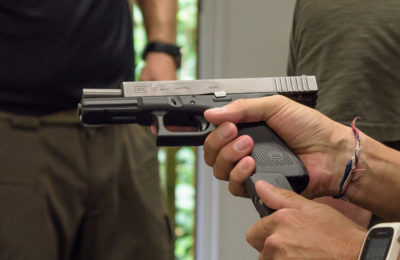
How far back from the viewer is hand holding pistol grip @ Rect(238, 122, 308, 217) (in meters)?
0.74

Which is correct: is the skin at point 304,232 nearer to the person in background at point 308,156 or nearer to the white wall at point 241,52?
the person in background at point 308,156

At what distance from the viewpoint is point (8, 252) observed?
0.92 meters

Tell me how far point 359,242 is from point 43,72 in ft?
2.11

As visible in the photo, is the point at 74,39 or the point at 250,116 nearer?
the point at 250,116

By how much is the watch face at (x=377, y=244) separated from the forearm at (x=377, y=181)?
26 cm

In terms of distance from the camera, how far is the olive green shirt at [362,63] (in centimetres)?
98

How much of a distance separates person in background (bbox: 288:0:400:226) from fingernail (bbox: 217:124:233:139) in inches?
11.2

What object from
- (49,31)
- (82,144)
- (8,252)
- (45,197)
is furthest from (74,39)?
(8,252)

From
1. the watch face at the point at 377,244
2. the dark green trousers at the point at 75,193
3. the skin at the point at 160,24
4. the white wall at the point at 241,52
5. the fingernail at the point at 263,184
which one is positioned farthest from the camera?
the white wall at the point at 241,52

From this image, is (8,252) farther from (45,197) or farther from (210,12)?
(210,12)

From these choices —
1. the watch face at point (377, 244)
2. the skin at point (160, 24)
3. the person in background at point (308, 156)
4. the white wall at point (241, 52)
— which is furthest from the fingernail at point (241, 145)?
the white wall at point (241, 52)

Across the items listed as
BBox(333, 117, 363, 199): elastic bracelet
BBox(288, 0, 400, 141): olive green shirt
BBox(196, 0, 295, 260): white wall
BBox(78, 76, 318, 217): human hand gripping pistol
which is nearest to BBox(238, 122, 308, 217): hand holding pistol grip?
BBox(78, 76, 318, 217): human hand gripping pistol

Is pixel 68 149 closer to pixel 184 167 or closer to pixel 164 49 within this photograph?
pixel 164 49

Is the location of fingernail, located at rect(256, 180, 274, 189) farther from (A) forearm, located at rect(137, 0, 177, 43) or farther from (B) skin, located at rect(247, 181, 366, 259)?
(A) forearm, located at rect(137, 0, 177, 43)
